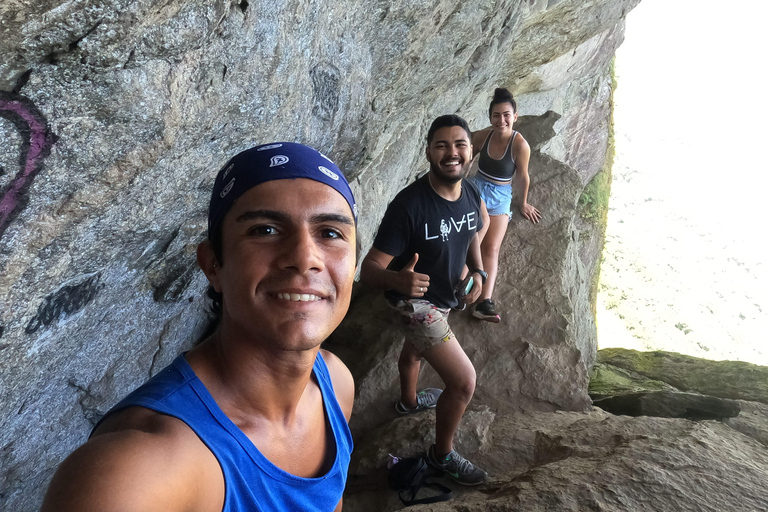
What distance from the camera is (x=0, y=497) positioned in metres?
3.57

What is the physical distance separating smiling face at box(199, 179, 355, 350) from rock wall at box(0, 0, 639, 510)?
114cm

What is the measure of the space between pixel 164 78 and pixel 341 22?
6.27 feet

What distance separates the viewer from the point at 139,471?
1.35m

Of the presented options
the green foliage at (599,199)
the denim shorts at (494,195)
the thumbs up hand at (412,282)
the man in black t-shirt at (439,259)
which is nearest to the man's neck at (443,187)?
the man in black t-shirt at (439,259)

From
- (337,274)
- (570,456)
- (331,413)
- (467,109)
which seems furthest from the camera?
(467,109)

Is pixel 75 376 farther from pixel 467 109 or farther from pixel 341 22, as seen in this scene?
pixel 467 109

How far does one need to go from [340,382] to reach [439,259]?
1.83 meters

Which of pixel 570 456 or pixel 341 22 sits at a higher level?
pixel 341 22

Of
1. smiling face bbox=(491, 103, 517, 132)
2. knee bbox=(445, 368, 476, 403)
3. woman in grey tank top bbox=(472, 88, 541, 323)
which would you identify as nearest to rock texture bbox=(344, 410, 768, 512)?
knee bbox=(445, 368, 476, 403)

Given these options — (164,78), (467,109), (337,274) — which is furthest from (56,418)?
(467,109)

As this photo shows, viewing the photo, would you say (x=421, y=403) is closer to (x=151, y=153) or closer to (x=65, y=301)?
(x=65, y=301)

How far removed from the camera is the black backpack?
161 inches

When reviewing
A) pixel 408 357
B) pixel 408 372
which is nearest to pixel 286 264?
pixel 408 357

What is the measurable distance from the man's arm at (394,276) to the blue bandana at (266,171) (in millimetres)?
1532
